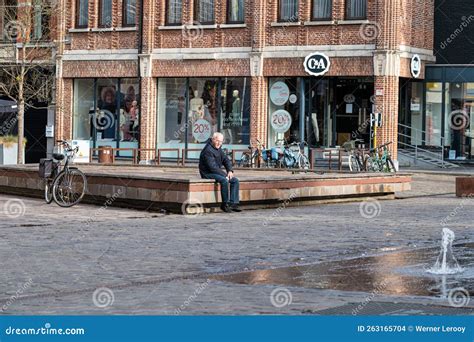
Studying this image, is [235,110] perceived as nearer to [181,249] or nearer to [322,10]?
[322,10]

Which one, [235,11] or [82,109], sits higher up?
[235,11]

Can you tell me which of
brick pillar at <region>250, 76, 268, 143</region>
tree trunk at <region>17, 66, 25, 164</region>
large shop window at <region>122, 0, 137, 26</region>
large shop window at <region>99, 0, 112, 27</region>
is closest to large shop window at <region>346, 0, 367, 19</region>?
brick pillar at <region>250, 76, 268, 143</region>

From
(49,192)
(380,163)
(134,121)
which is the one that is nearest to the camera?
(49,192)

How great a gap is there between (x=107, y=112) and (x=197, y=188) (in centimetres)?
2778

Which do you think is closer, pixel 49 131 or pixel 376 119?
pixel 376 119

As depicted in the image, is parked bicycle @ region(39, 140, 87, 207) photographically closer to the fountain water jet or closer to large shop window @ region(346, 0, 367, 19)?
the fountain water jet

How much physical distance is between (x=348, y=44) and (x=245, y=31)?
4.47 metres

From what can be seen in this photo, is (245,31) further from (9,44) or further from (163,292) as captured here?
(163,292)

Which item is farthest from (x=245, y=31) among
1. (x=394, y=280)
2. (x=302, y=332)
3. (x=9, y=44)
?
(x=302, y=332)

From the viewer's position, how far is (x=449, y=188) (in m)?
31.0

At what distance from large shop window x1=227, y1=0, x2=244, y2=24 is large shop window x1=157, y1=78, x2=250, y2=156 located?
90.2 inches

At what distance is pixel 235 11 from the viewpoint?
4359 cm

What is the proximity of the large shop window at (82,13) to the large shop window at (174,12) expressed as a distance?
408 centimetres

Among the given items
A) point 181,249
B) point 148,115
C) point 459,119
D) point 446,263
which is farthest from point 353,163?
point 446,263
